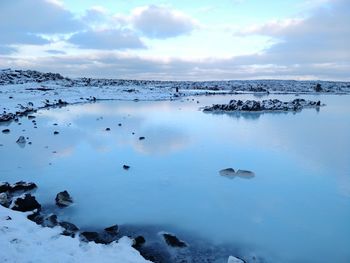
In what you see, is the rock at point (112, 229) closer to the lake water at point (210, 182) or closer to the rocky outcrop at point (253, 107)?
the lake water at point (210, 182)

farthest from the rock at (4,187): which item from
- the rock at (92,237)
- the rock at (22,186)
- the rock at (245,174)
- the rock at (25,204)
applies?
the rock at (245,174)

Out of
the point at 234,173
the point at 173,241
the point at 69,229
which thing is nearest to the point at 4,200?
the point at 69,229

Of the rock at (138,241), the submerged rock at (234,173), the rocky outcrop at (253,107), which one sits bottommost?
the rock at (138,241)

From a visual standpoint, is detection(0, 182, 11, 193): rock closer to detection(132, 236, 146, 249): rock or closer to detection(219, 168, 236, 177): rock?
detection(132, 236, 146, 249): rock

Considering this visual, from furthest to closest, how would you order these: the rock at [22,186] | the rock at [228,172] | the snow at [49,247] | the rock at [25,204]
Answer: the rock at [228,172]
the rock at [22,186]
the rock at [25,204]
the snow at [49,247]

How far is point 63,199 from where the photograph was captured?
32.0 ft

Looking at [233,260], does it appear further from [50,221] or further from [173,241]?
[50,221]

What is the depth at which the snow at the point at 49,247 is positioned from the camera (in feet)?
20.7

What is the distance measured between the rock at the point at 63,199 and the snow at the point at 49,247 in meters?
1.78

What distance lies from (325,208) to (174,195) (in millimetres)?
4095

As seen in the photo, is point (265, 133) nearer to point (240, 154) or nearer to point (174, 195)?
point (240, 154)

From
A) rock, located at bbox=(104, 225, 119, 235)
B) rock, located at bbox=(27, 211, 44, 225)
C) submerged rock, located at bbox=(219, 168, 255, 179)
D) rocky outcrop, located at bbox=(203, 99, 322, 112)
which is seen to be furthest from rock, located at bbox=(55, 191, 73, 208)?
rocky outcrop, located at bbox=(203, 99, 322, 112)

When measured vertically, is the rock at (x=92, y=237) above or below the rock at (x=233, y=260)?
below

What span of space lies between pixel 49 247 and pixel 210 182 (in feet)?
19.9
